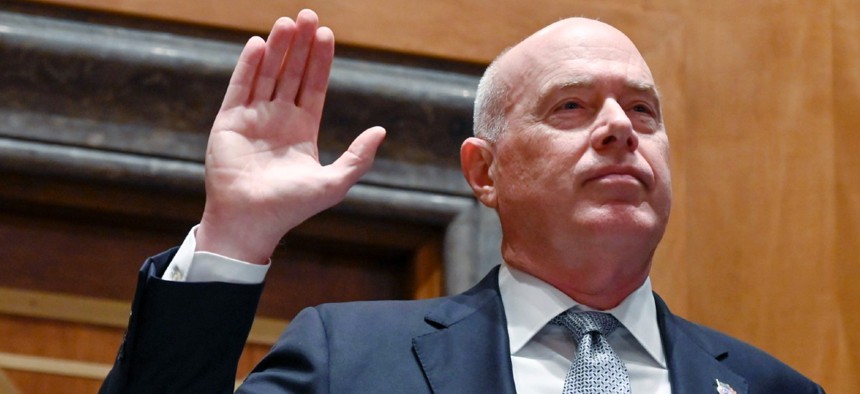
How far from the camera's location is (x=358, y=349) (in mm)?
1538

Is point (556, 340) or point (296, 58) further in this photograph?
point (556, 340)

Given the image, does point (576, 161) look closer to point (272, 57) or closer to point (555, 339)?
point (555, 339)

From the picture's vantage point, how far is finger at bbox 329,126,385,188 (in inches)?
56.5

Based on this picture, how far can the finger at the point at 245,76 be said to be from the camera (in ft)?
4.76

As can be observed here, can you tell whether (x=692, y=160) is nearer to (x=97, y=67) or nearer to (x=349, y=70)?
(x=349, y=70)

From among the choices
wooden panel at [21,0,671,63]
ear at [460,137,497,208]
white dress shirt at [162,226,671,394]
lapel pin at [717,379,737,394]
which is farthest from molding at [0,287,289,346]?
lapel pin at [717,379,737,394]

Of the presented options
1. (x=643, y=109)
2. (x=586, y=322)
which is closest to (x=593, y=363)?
(x=586, y=322)

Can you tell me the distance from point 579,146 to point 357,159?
0.34 metres

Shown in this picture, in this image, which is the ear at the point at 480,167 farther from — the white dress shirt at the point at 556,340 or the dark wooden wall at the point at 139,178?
the dark wooden wall at the point at 139,178

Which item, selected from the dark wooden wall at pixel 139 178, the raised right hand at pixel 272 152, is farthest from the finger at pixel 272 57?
the dark wooden wall at pixel 139 178

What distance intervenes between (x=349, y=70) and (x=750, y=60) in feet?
2.36

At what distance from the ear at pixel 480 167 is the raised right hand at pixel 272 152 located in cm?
37

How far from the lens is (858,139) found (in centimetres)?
237

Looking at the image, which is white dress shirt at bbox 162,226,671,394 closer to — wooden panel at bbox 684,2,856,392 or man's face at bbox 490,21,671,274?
man's face at bbox 490,21,671,274
